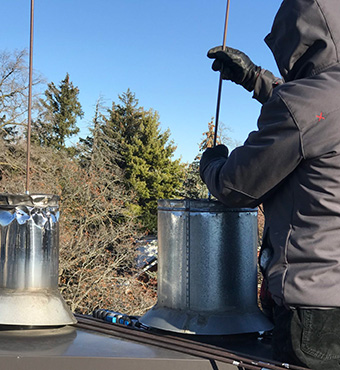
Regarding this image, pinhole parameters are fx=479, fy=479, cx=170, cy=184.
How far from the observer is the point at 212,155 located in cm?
212

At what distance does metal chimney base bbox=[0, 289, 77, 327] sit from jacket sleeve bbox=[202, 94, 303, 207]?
0.91 meters

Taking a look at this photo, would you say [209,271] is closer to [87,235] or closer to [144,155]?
[87,235]

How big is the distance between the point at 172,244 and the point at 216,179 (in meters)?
0.48

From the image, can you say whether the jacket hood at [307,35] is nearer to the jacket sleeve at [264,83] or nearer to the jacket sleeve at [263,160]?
the jacket sleeve at [263,160]

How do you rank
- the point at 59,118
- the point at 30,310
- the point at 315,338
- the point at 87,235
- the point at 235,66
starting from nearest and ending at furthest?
the point at 315,338
the point at 30,310
the point at 235,66
the point at 87,235
the point at 59,118

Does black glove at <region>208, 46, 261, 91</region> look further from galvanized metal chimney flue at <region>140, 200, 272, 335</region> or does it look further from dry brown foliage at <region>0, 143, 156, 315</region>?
dry brown foliage at <region>0, 143, 156, 315</region>

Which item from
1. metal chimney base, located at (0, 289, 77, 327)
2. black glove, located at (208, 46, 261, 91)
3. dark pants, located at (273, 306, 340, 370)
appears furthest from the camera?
black glove, located at (208, 46, 261, 91)

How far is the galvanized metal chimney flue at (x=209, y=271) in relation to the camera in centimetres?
217

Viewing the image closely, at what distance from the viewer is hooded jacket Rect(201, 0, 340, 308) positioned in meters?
1.62

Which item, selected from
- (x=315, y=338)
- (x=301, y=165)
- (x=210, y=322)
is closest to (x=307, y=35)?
(x=301, y=165)

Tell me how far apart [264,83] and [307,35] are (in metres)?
0.82

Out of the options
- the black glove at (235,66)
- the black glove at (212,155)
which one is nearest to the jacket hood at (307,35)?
the black glove at (212,155)

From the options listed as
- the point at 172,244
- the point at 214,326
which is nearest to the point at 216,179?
the point at 172,244

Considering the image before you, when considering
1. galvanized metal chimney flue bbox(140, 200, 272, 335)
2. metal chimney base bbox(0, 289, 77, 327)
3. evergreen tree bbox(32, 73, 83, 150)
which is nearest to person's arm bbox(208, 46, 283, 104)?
galvanized metal chimney flue bbox(140, 200, 272, 335)
